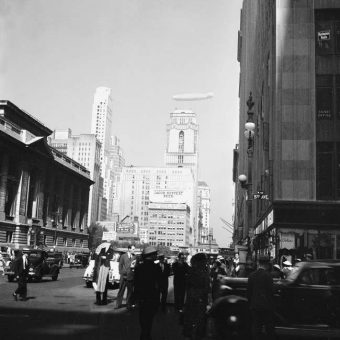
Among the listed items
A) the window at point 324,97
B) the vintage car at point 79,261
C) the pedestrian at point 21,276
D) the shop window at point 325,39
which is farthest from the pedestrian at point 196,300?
the vintage car at point 79,261

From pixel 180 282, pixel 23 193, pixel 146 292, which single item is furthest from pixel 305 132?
pixel 23 193

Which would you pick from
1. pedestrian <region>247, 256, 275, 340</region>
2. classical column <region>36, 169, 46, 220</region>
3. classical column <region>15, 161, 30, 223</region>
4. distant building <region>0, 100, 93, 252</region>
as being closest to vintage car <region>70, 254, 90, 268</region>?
distant building <region>0, 100, 93, 252</region>

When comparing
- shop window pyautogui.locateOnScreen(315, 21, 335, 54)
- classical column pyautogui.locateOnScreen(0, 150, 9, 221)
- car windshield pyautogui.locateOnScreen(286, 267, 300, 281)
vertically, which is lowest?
car windshield pyautogui.locateOnScreen(286, 267, 300, 281)

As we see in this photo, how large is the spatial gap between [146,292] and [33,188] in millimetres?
75810

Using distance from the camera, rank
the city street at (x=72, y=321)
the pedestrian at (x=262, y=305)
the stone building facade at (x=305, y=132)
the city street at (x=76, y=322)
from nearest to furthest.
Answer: the pedestrian at (x=262, y=305) < the city street at (x=76, y=322) < the city street at (x=72, y=321) < the stone building facade at (x=305, y=132)

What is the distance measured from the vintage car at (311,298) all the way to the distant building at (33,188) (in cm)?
6286

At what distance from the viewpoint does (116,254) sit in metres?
30.2

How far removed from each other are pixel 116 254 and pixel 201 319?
21096 millimetres

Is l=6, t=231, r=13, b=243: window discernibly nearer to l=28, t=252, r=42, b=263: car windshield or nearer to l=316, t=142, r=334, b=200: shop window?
l=28, t=252, r=42, b=263: car windshield

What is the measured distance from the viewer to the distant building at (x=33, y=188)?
70812 millimetres

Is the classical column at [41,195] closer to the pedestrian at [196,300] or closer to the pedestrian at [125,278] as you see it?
the pedestrian at [125,278]

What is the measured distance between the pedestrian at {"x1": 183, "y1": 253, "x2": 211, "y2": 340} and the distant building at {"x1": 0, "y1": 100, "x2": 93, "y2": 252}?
61.8 meters

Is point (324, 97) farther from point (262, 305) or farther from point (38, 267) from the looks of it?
point (262, 305)

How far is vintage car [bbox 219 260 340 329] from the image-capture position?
9500 millimetres
